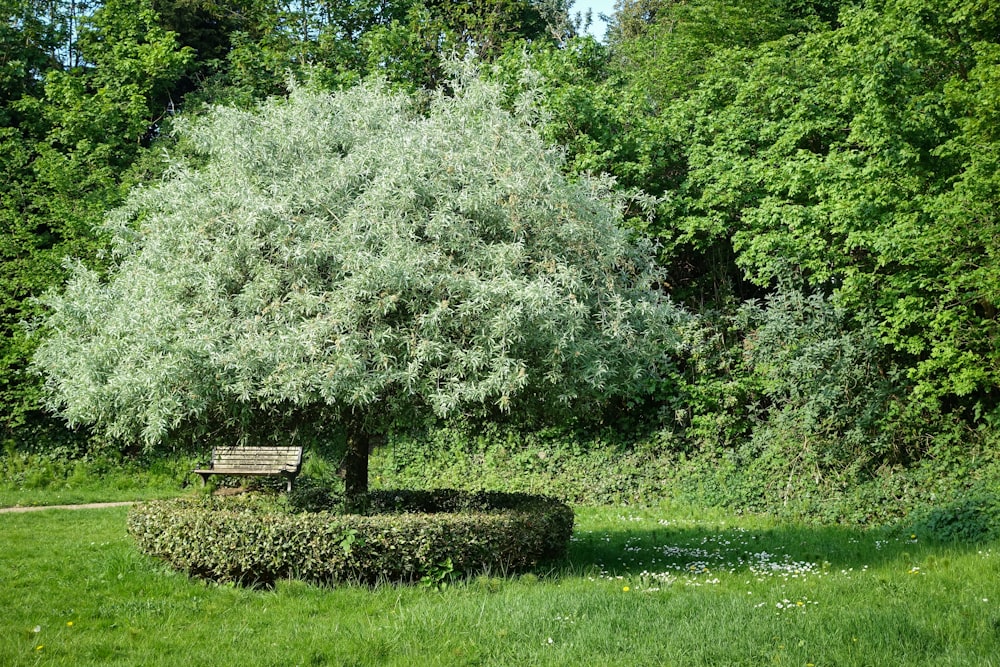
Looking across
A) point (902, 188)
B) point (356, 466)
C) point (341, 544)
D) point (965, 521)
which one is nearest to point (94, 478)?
point (356, 466)

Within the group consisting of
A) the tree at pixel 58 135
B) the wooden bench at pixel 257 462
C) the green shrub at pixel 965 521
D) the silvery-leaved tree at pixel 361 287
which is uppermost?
the tree at pixel 58 135

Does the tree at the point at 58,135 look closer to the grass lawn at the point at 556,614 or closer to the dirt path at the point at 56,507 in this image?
the dirt path at the point at 56,507

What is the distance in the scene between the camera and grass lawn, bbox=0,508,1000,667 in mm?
5969

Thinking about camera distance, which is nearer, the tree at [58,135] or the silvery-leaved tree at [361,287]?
the silvery-leaved tree at [361,287]

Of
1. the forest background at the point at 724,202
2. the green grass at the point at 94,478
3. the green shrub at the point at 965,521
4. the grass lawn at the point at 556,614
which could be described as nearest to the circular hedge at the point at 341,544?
the grass lawn at the point at 556,614

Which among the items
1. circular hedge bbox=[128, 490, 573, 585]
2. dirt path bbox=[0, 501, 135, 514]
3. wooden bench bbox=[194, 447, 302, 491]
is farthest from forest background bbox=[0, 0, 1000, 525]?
dirt path bbox=[0, 501, 135, 514]

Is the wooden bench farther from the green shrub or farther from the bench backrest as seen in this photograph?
the green shrub

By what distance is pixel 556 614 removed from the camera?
6758 millimetres

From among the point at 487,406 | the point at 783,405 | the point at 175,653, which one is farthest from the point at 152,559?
the point at 783,405

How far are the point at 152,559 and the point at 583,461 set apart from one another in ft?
31.9

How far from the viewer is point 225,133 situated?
30.9 ft

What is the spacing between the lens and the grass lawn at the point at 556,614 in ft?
19.6

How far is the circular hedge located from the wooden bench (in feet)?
22.5

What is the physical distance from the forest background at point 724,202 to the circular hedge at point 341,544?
1.59 meters
